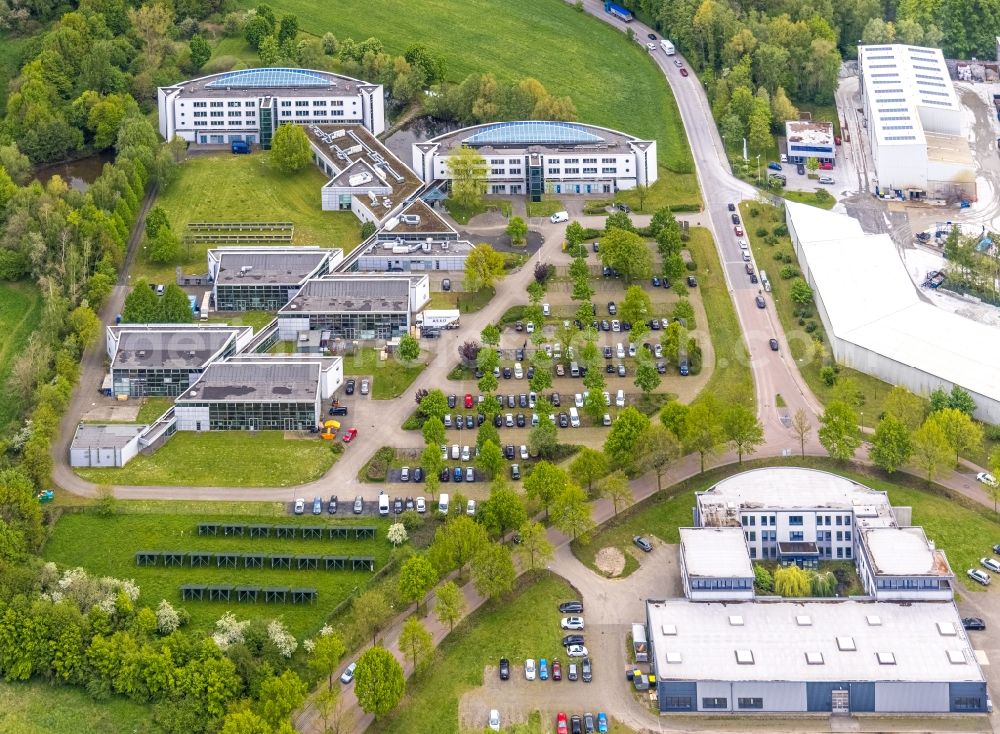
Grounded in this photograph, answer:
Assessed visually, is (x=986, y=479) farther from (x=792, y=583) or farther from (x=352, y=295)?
(x=352, y=295)

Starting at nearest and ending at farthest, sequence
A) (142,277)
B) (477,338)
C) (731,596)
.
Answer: (731,596) → (477,338) → (142,277)

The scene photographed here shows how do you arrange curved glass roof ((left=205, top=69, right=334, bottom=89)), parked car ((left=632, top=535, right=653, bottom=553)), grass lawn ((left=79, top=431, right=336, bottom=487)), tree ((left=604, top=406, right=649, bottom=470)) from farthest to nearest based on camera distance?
curved glass roof ((left=205, top=69, right=334, bottom=89)) → grass lawn ((left=79, top=431, right=336, bottom=487)) → tree ((left=604, top=406, right=649, bottom=470)) → parked car ((left=632, top=535, right=653, bottom=553))

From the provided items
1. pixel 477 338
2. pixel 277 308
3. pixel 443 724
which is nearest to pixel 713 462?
pixel 477 338

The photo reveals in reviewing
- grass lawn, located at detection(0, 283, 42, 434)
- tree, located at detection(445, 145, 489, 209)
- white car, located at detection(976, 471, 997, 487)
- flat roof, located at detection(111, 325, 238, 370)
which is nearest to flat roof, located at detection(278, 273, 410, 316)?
flat roof, located at detection(111, 325, 238, 370)

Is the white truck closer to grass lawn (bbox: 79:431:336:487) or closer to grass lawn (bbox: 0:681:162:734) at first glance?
grass lawn (bbox: 79:431:336:487)

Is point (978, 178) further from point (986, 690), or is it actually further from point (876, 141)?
point (986, 690)

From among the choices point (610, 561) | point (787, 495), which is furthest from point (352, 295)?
point (787, 495)
